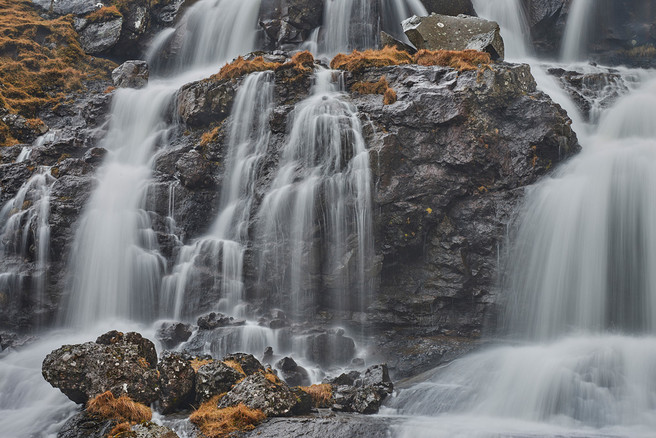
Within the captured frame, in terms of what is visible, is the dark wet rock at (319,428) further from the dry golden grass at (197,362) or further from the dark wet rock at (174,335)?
the dark wet rock at (174,335)

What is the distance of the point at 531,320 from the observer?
12.3 meters

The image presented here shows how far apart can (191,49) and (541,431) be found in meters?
23.3

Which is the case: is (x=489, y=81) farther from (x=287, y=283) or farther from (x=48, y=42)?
(x=48, y=42)

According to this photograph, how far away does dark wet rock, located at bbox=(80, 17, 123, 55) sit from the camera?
86.2 ft

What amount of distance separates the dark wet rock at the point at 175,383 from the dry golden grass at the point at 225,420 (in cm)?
60

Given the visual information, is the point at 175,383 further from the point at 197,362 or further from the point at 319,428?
the point at 319,428

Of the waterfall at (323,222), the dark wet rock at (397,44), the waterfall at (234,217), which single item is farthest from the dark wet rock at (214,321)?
the dark wet rock at (397,44)

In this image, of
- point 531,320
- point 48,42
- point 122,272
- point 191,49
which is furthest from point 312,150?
point 48,42

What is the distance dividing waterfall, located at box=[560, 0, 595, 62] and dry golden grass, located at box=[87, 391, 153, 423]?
73.9 feet

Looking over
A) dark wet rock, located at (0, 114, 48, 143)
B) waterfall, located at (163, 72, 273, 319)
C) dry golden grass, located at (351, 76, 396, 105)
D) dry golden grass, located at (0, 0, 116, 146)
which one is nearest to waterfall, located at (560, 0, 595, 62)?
dry golden grass, located at (351, 76, 396, 105)

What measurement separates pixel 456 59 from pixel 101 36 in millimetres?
20023

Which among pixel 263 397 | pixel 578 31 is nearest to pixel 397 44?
pixel 578 31

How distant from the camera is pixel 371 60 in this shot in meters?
16.4

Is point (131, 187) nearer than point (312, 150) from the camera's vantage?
No
